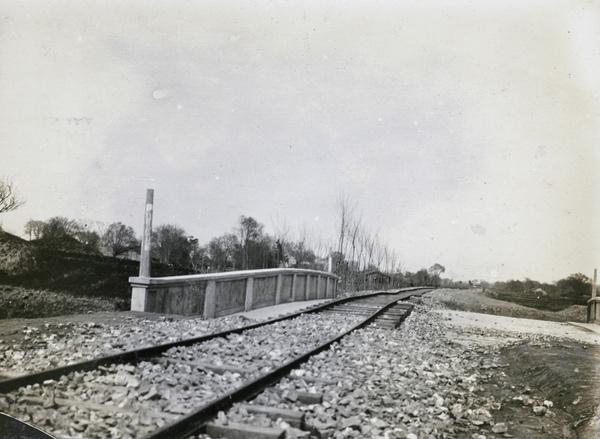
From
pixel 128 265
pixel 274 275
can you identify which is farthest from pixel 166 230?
pixel 274 275

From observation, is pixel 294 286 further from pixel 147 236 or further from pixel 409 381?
pixel 409 381

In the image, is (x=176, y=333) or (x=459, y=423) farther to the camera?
(x=176, y=333)

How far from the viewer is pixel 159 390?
3.78 m

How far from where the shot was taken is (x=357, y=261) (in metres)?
37.3

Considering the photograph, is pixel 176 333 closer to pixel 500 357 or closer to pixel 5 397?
pixel 5 397

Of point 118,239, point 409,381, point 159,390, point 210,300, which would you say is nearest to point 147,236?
point 210,300

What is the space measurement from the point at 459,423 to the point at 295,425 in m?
1.58

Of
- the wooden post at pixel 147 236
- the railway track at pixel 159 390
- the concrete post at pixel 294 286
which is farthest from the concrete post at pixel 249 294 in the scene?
the railway track at pixel 159 390

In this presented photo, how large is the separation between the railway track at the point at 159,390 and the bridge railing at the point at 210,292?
2.96 metres

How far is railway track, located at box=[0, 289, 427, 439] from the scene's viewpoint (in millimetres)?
2928

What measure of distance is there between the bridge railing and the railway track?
2.96 m

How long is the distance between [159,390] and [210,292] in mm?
5793

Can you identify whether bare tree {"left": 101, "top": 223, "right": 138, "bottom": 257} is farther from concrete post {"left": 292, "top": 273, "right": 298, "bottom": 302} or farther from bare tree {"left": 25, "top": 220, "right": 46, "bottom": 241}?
concrete post {"left": 292, "top": 273, "right": 298, "bottom": 302}

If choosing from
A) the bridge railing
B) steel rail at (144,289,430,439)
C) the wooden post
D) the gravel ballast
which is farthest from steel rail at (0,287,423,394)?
the wooden post
